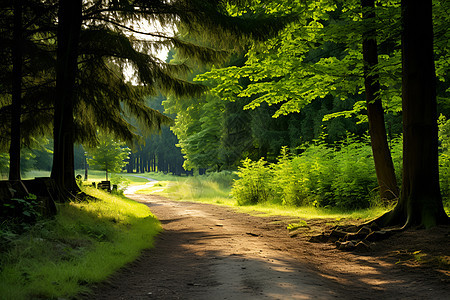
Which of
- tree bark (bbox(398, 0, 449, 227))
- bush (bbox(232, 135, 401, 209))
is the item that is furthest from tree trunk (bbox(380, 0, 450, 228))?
bush (bbox(232, 135, 401, 209))

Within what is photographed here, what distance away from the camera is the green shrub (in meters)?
18.6

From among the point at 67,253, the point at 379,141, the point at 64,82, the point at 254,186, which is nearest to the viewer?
the point at 67,253

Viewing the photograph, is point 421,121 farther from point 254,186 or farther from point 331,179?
point 254,186

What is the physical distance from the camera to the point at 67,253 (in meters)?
6.40

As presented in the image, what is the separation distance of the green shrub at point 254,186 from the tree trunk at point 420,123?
1056 cm

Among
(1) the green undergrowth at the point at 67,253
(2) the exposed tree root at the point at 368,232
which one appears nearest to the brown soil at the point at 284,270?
(2) the exposed tree root at the point at 368,232

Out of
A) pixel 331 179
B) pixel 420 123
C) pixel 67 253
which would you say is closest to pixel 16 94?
pixel 67 253

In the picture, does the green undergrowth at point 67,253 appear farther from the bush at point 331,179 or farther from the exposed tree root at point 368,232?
the bush at point 331,179

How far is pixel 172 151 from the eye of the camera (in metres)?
79.8

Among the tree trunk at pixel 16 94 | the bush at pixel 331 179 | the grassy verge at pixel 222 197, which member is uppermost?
the tree trunk at pixel 16 94

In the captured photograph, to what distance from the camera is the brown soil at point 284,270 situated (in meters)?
4.86

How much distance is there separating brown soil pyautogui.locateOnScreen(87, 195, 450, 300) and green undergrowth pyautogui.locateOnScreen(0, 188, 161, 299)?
33cm

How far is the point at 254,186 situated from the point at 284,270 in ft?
43.2

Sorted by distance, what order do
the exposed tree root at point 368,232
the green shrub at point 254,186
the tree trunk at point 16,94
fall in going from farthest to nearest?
the green shrub at point 254,186 → the tree trunk at point 16,94 → the exposed tree root at point 368,232
